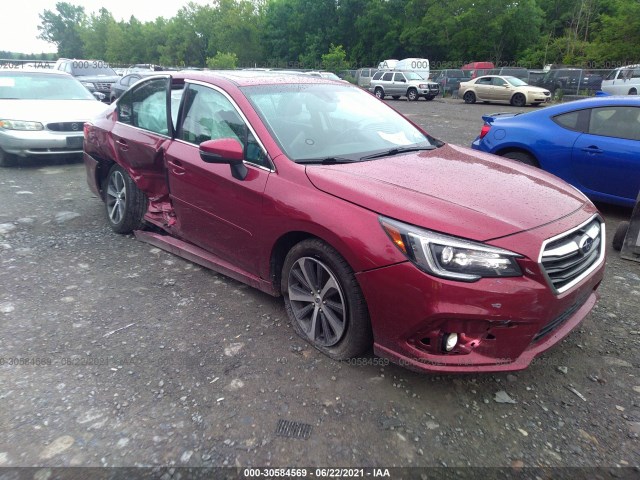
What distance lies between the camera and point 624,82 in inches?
797

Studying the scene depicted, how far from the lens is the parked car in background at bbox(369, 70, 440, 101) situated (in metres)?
26.6

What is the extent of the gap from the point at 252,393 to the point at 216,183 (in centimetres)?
156

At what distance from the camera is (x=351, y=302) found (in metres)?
2.67

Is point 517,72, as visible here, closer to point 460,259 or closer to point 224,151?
point 224,151

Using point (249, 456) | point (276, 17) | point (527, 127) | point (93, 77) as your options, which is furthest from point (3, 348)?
point (276, 17)

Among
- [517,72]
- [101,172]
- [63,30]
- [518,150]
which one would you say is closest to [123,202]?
[101,172]

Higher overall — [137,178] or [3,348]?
[137,178]

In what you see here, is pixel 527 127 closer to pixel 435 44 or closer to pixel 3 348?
pixel 3 348

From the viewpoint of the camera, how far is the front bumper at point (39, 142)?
7.55 meters

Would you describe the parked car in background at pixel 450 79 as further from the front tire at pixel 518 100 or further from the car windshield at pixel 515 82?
the front tire at pixel 518 100

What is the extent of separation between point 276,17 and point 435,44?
2287 cm

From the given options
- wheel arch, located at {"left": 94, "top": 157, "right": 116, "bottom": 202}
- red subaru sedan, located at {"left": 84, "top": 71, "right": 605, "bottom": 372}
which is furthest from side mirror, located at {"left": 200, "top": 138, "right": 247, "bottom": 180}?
wheel arch, located at {"left": 94, "top": 157, "right": 116, "bottom": 202}

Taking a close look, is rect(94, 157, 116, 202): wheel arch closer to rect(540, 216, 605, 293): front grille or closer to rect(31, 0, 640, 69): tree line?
rect(540, 216, 605, 293): front grille

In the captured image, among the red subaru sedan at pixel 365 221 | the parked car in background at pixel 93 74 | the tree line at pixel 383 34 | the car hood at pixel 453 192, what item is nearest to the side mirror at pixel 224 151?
the red subaru sedan at pixel 365 221
